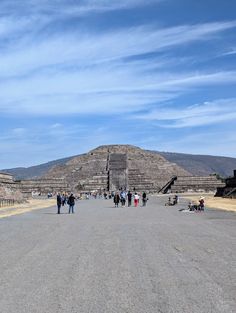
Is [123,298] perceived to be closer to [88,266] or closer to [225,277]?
[225,277]

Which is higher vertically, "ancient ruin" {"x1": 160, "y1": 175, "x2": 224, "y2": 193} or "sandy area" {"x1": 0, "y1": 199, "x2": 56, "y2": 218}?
"ancient ruin" {"x1": 160, "y1": 175, "x2": 224, "y2": 193}

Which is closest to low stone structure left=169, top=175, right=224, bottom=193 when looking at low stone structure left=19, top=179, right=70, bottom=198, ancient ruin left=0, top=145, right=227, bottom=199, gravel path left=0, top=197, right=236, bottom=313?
ancient ruin left=0, top=145, right=227, bottom=199

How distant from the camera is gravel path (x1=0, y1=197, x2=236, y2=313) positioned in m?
6.50

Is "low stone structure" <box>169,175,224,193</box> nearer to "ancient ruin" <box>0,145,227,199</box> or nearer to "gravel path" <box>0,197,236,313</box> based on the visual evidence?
"ancient ruin" <box>0,145,227,199</box>

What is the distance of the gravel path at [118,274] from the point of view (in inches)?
256

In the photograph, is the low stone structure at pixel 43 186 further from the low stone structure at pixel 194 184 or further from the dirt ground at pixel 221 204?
the dirt ground at pixel 221 204

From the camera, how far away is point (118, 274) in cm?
865

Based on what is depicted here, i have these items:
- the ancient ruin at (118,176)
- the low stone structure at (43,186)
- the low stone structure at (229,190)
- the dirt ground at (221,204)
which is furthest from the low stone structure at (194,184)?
the dirt ground at (221,204)

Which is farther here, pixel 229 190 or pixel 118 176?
pixel 118 176

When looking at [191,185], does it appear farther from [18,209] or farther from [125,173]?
[18,209]

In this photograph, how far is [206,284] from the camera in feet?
25.3

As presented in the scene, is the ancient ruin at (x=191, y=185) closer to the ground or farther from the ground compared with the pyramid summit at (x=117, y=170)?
closer to the ground

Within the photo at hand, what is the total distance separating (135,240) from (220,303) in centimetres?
759

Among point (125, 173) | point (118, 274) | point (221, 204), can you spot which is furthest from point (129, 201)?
point (125, 173)
